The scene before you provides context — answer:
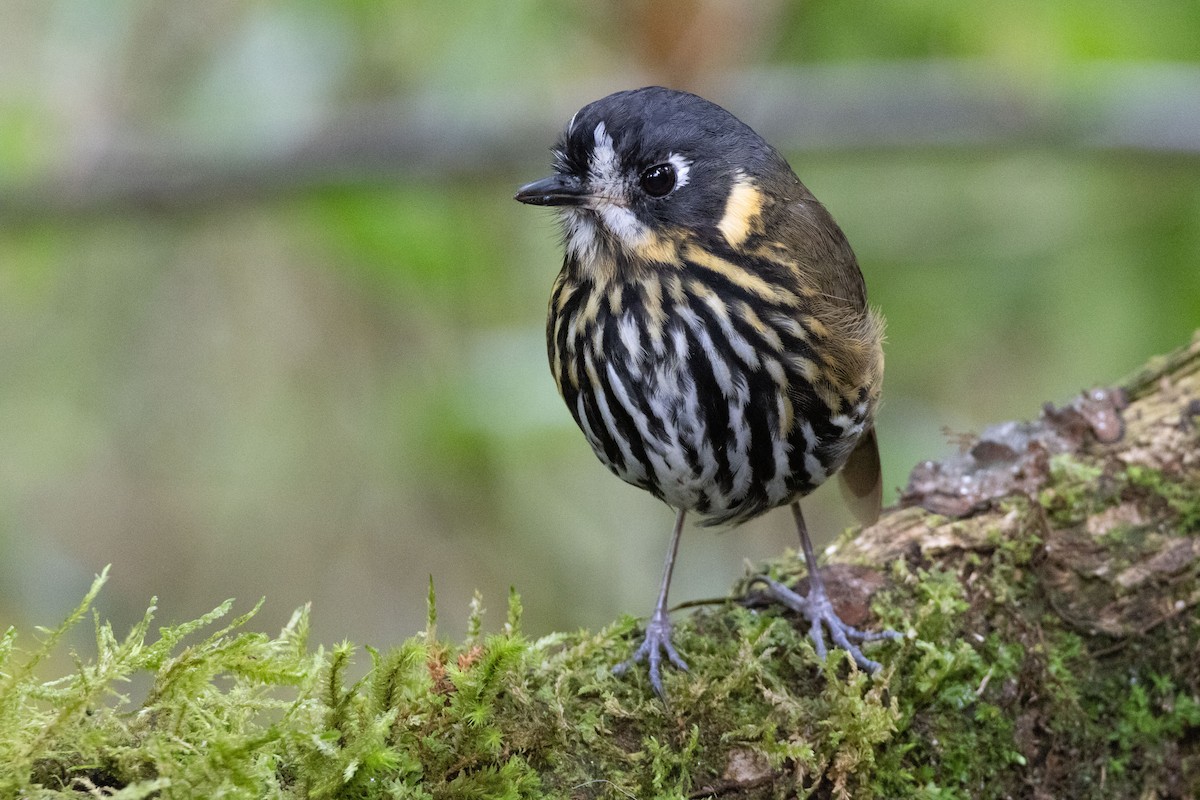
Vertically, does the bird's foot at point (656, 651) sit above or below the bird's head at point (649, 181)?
below

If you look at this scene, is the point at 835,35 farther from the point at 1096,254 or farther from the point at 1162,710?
the point at 1162,710

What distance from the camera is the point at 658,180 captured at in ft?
10.7

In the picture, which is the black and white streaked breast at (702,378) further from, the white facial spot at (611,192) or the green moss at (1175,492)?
the green moss at (1175,492)

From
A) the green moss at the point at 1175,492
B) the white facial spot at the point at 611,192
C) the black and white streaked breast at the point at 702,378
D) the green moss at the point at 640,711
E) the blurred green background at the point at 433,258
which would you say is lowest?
the green moss at the point at 640,711

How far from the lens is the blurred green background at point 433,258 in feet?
15.4

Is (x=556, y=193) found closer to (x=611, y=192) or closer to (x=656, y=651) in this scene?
(x=611, y=192)

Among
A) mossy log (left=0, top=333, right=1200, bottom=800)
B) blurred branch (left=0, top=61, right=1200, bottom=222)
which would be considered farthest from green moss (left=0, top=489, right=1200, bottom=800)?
blurred branch (left=0, top=61, right=1200, bottom=222)

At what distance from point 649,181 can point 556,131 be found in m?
1.62

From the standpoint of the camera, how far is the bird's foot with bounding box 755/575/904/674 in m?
2.96

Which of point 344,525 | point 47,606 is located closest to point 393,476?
point 344,525

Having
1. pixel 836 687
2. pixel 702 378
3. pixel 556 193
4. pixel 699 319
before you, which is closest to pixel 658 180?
pixel 556 193

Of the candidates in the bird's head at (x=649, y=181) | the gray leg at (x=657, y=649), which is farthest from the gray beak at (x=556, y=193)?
the gray leg at (x=657, y=649)

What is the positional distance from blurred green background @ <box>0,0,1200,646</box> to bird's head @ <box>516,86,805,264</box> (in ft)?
3.51

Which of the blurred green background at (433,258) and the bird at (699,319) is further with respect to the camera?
the blurred green background at (433,258)
